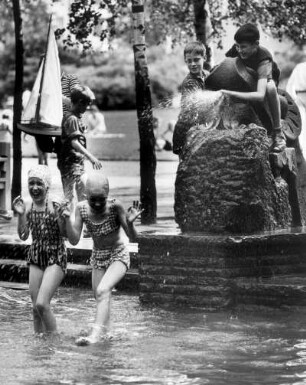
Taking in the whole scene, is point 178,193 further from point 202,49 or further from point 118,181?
point 118,181

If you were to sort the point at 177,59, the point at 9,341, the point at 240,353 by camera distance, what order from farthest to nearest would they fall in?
1. the point at 177,59
2. the point at 9,341
3. the point at 240,353

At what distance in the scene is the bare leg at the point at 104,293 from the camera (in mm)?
8977

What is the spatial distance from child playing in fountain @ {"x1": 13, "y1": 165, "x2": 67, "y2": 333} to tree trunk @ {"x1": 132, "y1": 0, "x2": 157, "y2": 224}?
575 cm

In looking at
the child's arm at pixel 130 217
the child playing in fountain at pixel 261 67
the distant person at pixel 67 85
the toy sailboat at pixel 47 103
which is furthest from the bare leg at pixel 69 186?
the child's arm at pixel 130 217

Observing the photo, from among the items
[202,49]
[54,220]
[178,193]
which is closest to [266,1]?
[202,49]

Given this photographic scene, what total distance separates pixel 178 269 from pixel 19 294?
78.8 inches

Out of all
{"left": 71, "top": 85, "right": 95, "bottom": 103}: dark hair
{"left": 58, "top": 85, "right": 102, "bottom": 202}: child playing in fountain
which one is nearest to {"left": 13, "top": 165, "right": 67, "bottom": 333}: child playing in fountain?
{"left": 58, "top": 85, "right": 102, "bottom": 202}: child playing in fountain

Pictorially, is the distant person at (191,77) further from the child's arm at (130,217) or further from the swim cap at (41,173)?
the swim cap at (41,173)

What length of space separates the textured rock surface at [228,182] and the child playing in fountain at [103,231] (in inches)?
52.6

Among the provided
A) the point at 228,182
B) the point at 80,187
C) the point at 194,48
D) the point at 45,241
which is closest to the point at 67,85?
the point at 80,187

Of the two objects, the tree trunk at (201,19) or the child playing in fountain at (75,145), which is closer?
the child playing in fountain at (75,145)

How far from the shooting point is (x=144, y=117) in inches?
589

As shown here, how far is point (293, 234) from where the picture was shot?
419 inches

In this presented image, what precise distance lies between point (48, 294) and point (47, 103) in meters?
6.74
